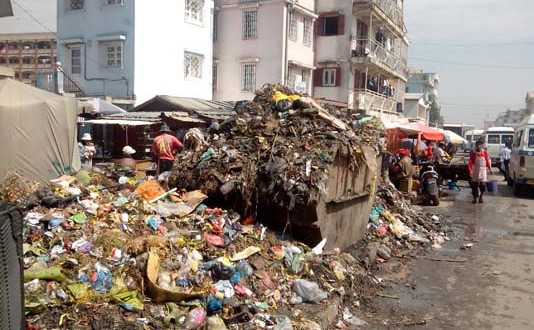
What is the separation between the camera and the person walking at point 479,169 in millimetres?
13258

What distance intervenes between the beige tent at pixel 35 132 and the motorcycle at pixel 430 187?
875cm

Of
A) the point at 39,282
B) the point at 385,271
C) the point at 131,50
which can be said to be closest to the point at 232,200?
the point at 385,271

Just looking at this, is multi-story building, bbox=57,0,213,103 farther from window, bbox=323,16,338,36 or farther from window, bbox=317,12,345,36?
window, bbox=323,16,338,36

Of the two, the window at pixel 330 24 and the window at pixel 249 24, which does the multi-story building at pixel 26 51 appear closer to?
the window at pixel 249 24

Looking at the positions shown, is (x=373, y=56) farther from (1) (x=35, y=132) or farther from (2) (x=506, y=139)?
(1) (x=35, y=132)

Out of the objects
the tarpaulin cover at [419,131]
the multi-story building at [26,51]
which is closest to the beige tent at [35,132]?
the tarpaulin cover at [419,131]

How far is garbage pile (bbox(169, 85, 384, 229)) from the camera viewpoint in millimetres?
6645

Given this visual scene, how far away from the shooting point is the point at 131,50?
65.1 ft

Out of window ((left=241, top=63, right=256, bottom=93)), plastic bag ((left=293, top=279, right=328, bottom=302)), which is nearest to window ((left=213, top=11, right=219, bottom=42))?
window ((left=241, top=63, right=256, bottom=93))

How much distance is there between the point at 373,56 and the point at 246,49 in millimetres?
8208

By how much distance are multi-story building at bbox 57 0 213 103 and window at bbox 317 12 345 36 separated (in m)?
8.84

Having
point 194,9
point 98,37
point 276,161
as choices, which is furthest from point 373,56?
point 276,161

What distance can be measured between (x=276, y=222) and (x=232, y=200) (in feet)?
2.30

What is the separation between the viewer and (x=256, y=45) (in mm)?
26500
